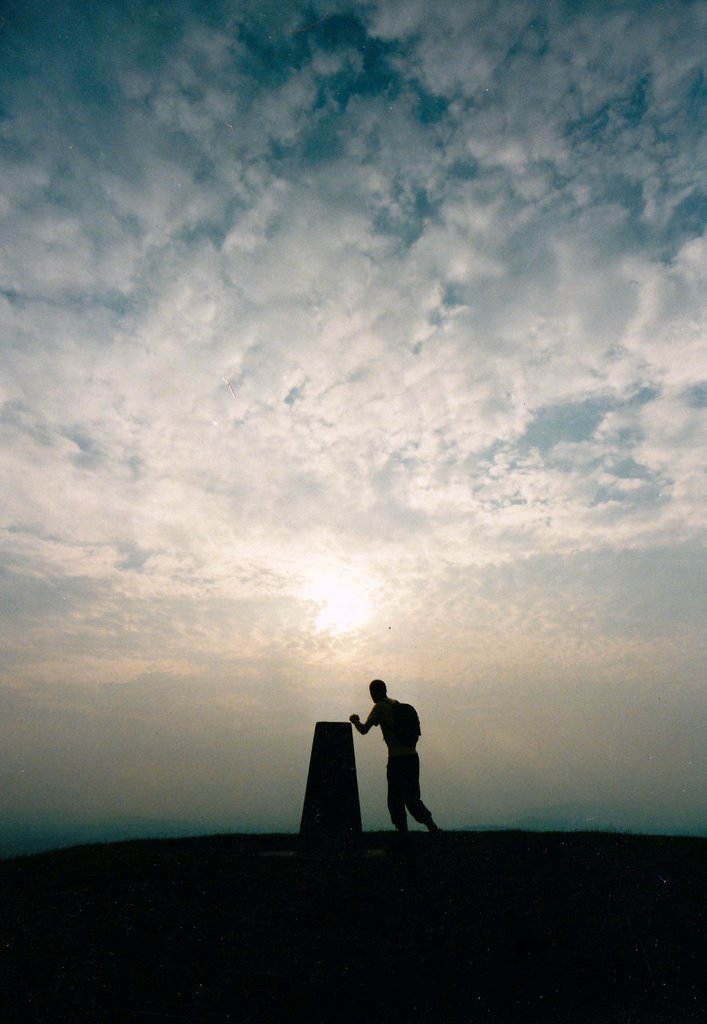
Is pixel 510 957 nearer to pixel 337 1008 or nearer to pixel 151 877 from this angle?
pixel 337 1008

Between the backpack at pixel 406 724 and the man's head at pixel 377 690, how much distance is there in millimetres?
281

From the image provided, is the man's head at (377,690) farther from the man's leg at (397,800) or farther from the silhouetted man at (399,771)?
the man's leg at (397,800)

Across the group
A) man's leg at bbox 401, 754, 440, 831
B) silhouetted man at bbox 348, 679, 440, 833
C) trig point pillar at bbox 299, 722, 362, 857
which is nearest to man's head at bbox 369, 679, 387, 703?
silhouetted man at bbox 348, 679, 440, 833

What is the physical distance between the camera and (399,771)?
858 cm

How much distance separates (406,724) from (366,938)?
2652mm

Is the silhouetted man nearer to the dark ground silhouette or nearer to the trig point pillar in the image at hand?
the dark ground silhouette

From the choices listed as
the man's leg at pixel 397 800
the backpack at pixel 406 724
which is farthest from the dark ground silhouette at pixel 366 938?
the backpack at pixel 406 724

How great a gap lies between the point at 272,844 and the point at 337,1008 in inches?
198

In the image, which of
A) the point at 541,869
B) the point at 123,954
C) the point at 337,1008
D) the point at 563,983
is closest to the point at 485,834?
the point at 541,869

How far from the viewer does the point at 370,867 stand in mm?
8258

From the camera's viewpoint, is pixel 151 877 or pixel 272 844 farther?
pixel 272 844

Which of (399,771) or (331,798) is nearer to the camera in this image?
(399,771)

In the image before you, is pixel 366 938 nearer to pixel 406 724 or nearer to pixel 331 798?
→ pixel 406 724

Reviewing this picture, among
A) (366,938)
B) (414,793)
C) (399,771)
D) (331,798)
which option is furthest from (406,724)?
(366,938)
